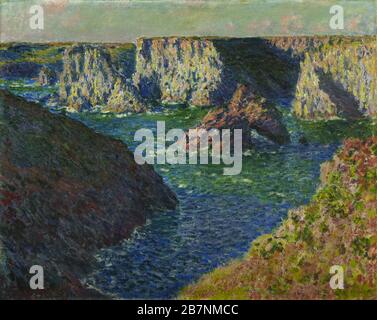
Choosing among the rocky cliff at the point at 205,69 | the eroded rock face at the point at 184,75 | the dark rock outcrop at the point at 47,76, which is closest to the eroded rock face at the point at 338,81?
the rocky cliff at the point at 205,69

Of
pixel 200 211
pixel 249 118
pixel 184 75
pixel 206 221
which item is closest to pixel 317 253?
pixel 206 221

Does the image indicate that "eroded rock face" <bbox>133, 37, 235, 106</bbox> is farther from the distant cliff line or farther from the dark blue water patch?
the dark blue water patch

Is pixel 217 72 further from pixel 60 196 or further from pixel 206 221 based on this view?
pixel 60 196

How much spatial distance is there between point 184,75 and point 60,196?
5.78 metres

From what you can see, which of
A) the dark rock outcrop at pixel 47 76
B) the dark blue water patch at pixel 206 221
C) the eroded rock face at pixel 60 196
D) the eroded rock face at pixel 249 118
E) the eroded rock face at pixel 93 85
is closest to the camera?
the eroded rock face at pixel 60 196

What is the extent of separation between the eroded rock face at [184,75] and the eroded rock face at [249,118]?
1.93 feet

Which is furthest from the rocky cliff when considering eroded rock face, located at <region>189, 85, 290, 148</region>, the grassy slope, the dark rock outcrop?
the grassy slope

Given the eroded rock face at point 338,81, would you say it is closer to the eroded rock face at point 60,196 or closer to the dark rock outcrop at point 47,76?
the eroded rock face at point 60,196

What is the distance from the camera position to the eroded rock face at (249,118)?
1797cm

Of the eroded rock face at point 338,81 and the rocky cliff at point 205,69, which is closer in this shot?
the eroded rock face at point 338,81

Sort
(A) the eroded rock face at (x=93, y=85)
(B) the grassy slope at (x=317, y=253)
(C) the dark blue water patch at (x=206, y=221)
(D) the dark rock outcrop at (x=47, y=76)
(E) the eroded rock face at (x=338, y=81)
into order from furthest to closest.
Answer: (D) the dark rock outcrop at (x=47, y=76), (A) the eroded rock face at (x=93, y=85), (E) the eroded rock face at (x=338, y=81), (C) the dark blue water patch at (x=206, y=221), (B) the grassy slope at (x=317, y=253)

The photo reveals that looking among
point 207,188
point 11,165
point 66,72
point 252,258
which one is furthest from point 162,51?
point 252,258

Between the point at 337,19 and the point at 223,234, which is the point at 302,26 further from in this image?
the point at 223,234

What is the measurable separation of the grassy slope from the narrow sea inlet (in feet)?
1.74
